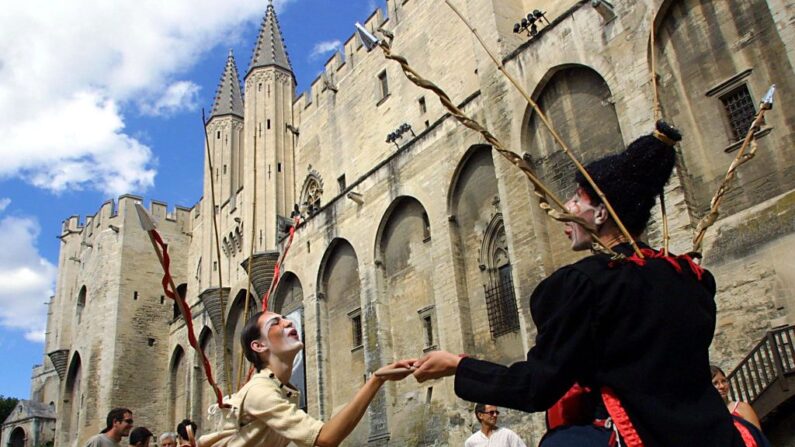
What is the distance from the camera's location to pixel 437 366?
2613 mm

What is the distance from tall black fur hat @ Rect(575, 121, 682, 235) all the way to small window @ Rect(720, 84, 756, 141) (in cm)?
1005

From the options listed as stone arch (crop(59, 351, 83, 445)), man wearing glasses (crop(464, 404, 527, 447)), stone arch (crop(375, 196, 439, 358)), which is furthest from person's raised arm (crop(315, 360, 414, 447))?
stone arch (crop(59, 351, 83, 445))

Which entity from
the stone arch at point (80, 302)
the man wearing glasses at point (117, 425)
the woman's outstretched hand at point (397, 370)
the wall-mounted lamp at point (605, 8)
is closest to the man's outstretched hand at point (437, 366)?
the woman's outstretched hand at point (397, 370)

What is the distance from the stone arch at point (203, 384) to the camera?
3089 cm

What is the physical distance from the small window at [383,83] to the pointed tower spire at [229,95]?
13.8 meters

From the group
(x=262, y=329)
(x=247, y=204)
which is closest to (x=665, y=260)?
(x=262, y=329)

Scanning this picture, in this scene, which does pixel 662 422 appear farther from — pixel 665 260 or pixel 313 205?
pixel 313 205

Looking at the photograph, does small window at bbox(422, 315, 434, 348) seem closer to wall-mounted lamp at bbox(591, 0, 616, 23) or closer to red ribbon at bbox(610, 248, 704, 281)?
wall-mounted lamp at bbox(591, 0, 616, 23)

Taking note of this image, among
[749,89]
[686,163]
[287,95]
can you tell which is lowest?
[686,163]

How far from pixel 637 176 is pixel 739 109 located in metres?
10.5

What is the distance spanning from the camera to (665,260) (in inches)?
102

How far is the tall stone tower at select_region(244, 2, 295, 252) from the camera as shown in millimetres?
27875

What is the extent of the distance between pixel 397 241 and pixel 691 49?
9989mm

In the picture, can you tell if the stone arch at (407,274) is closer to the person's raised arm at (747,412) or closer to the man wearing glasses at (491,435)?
the man wearing glasses at (491,435)
